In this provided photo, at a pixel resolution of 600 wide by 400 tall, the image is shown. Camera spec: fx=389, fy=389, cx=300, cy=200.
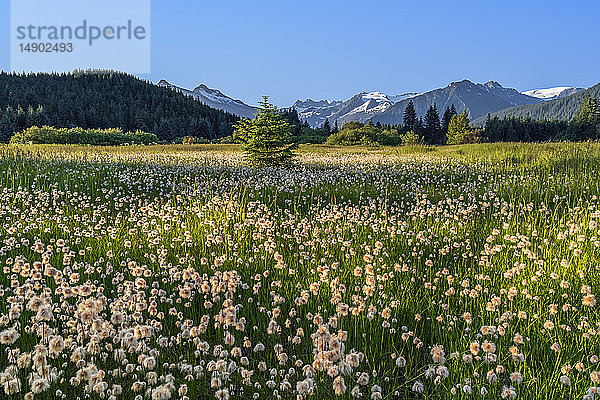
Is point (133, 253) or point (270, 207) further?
point (270, 207)

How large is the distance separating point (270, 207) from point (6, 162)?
33.8 feet

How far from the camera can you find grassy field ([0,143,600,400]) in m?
2.58

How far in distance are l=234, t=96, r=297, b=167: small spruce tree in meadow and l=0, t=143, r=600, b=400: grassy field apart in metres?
5.14

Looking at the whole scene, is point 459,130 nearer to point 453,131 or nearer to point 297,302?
point 453,131

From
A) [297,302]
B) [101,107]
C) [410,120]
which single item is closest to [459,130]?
[410,120]

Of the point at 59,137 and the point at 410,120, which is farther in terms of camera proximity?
the point at 410,120

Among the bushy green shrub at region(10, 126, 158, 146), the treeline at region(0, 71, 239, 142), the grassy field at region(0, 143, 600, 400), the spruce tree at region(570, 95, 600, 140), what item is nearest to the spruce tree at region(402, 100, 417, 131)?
the spruce tree at region(570, 95, 600, 140)

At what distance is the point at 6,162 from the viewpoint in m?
12.8

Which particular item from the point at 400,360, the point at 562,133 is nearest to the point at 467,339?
the point at 400,360

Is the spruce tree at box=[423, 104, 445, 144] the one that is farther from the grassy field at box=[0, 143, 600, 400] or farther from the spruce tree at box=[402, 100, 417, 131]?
the grassy field at box=[0, 143, 600, 400]

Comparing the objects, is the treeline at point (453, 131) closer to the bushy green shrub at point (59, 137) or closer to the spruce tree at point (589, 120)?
Result: the spruce tree at point (589, 120)

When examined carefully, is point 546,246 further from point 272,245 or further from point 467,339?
point 272,245

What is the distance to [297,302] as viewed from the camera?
3.46 meters

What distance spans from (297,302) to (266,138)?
11831 millimetres
